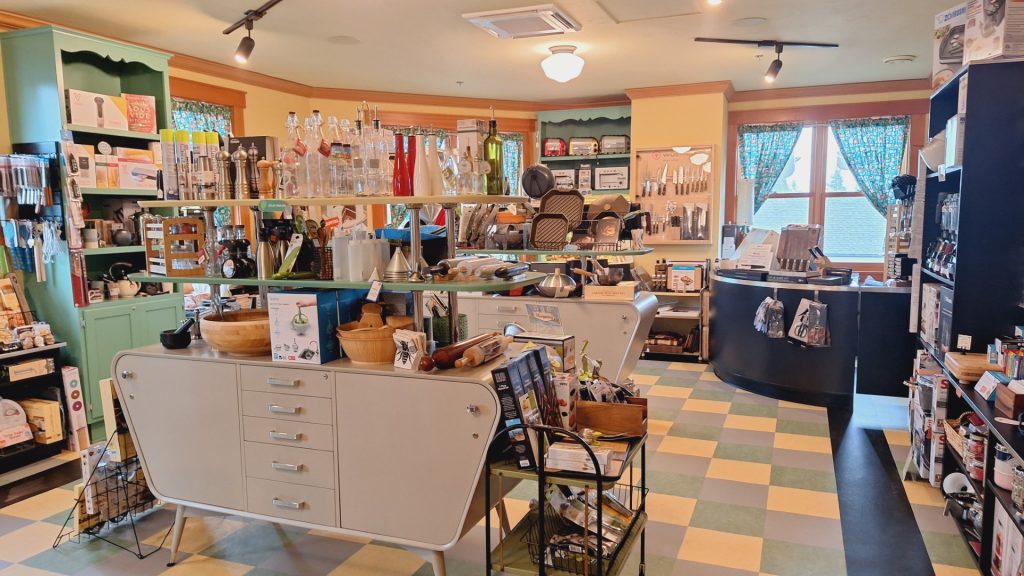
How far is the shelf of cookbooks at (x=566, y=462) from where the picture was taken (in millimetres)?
2133

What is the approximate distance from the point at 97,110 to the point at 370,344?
10.9ft

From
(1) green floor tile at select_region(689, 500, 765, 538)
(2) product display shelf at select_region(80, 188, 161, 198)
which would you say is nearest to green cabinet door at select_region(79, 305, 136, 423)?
(2) product display shelf at select_region(80, 188, 161, 198)

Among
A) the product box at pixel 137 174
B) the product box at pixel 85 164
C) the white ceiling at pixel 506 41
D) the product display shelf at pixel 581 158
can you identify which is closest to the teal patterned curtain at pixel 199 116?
the white ceiling at pixel 506 41

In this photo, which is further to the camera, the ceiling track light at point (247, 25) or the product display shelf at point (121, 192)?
the product display shelf at point (121, 192)

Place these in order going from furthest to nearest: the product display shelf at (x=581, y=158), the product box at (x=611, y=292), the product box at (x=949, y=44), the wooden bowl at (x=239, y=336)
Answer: the product display shelf at (x=581, y=158)
the product box at (x=611, y=292)
the product box at (x=949, y=44)
the wooden bowl at (x=239, y=336)

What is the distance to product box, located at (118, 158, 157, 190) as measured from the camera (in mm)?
4785

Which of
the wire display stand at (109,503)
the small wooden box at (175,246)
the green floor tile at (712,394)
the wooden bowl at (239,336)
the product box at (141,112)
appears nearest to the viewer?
the wooden bowl at (239,336)

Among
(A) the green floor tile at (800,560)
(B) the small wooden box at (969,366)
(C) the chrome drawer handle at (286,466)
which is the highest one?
(B) the small wooden box at (969,366)

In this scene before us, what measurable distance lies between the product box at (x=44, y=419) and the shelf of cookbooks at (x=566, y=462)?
338 centimetres

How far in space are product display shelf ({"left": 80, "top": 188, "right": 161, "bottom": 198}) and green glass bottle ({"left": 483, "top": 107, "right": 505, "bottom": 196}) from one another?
3.03 meters

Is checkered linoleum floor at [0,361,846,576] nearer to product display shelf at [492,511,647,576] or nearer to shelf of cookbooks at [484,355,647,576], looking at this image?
product display shelf at [492,511,647,576]

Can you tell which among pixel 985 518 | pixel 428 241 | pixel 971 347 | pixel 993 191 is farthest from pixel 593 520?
pixel 993 191

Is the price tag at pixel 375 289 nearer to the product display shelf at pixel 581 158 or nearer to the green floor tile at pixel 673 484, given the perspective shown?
the green floor tile at pixel 673 484

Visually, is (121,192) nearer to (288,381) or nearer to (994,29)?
(288,381)
